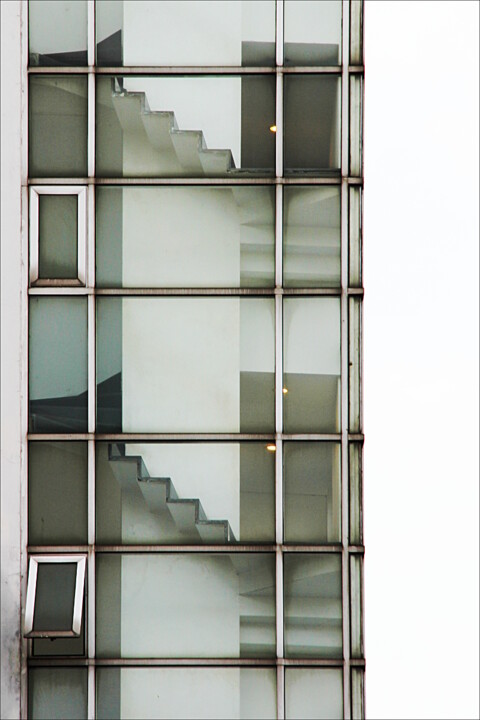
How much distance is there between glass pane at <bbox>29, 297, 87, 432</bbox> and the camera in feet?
33.5

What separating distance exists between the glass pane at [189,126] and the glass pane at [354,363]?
2.53 metres

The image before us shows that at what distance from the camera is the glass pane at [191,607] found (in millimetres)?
10109

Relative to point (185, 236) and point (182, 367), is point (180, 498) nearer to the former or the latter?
point (182, 367)

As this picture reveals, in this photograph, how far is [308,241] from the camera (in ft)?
33.7

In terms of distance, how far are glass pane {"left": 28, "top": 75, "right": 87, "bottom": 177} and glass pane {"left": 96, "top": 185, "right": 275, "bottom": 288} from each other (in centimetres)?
69

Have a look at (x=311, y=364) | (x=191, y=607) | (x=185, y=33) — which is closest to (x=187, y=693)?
(x=191, y=607)

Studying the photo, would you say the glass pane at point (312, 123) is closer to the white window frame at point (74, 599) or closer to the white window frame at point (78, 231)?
the white window frame at point (78, 231)

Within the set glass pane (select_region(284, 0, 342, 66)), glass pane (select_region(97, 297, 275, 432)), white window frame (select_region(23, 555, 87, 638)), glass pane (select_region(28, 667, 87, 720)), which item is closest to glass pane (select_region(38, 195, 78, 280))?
glass pane (select_region(97, 297, 275, 432))

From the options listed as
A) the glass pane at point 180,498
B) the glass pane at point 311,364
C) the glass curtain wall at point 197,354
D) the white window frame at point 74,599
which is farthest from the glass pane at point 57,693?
the glass pane at point 311,364

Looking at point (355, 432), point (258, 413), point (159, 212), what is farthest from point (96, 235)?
point (355, 432)

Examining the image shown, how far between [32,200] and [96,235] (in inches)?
44.3

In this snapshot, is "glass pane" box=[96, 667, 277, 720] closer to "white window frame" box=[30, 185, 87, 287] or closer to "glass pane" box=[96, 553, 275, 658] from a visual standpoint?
"glass pane" box=[96, 553, 275, 658]

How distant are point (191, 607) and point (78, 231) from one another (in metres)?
6.05

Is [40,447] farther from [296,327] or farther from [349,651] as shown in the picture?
[349,651]
